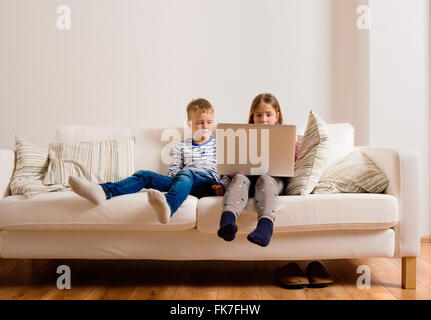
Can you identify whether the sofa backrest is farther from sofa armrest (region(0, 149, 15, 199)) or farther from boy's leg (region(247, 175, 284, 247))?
boy's leg (region(247, 175, 284, 247))

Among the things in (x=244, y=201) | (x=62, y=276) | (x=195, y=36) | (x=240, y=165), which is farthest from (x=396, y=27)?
(x=62, y=276)

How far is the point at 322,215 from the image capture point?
64.9 inches

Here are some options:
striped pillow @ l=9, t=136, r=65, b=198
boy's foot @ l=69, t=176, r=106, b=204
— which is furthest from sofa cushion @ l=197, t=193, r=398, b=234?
striped pillow @ l=9, t=136, r=65, b=198

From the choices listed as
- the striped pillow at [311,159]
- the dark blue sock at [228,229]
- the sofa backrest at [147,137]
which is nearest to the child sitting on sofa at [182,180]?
the sofa backrest at [147,137]

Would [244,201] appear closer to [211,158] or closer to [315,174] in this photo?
[315,174]

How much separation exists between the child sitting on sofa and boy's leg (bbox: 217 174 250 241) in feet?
0.54

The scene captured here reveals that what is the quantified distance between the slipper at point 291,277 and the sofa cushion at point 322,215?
24cm

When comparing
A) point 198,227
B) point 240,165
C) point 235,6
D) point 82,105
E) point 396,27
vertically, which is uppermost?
point 235,6

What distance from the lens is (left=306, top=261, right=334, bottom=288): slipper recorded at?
5.64 ft

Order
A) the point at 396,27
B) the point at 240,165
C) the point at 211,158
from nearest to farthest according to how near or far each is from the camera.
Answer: the point at 240,165 → the point at 211,158 → the point at 396,27

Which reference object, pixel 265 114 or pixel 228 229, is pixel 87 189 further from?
pixel 265 114

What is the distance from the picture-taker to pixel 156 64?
2842 mm
